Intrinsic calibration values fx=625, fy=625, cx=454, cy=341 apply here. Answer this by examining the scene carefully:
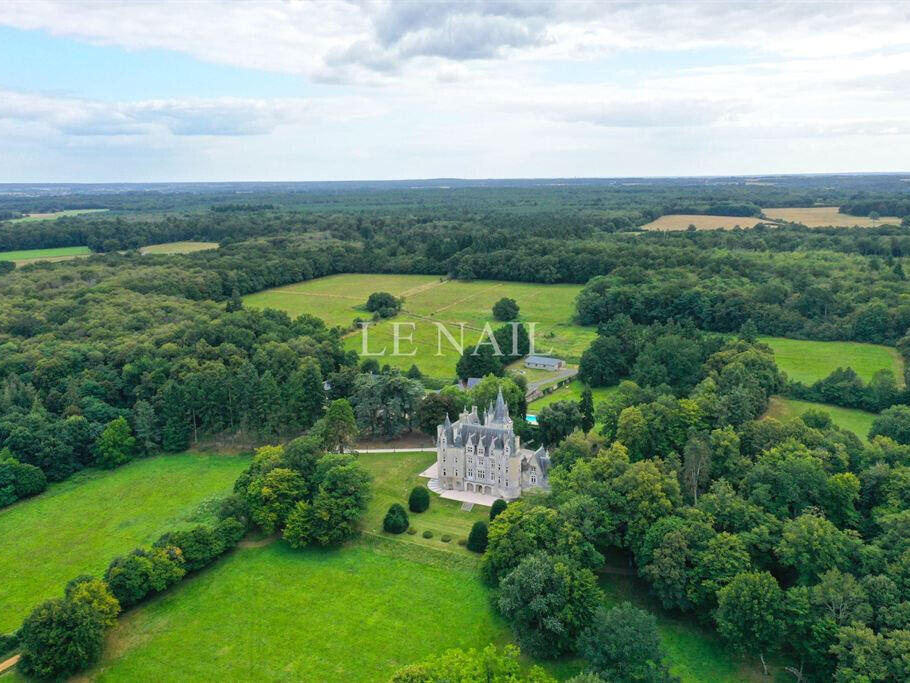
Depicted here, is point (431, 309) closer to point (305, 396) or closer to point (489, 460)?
point (305, 396)

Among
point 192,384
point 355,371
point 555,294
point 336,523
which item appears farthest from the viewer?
point 555,294

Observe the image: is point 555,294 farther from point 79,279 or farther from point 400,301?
point 79,279

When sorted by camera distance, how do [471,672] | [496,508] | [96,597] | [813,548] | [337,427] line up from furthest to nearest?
[337,427]
[496,508]
[96,597]
[813,548]
[471,672]

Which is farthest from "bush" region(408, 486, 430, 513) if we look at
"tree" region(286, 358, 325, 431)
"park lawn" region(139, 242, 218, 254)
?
"park lawn" region(139, 242, 218, 254)

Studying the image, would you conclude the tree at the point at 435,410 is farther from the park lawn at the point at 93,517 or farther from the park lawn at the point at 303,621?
the park lawn at the point at 93,517

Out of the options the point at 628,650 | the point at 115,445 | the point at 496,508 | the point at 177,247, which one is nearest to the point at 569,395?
the point at 496,508

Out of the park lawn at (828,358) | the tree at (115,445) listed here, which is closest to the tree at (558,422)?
the park lawn at (828,358)

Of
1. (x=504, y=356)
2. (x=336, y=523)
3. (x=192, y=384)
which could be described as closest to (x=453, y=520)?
(x=336, y=523)

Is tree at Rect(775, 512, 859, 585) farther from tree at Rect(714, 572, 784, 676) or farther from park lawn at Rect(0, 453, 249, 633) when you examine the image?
park lawn at Rect(0, 453, 249, 633)
